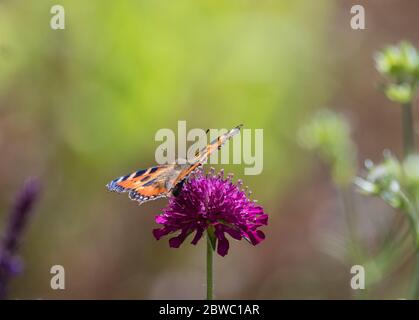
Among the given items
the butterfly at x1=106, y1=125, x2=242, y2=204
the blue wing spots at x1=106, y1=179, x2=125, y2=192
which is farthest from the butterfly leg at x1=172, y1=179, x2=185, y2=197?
the blue wing spots at x1=106, y1=179, x2=125, y2=192

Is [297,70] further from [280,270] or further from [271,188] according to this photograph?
[280,270]

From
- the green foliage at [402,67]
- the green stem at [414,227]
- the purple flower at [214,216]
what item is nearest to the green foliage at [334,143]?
the green foliage at [402,67]

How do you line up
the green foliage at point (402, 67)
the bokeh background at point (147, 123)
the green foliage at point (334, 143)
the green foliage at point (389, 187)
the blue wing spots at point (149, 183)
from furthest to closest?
the bokeh background at point (147, 123), the green foliage at point (334, 143), the green foliage at point (402, 67), the green foliage at point (389, 187), the blue wing spots at point (149, 183)

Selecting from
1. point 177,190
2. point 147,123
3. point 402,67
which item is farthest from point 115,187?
point 147,123

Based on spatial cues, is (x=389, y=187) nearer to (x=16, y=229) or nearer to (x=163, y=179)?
(x=163, y=179)

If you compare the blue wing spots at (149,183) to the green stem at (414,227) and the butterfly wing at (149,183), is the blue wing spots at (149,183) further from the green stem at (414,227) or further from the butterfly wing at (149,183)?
the green stem at (414,227)

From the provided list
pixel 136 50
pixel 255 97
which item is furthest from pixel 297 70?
A: pixel 136 50
